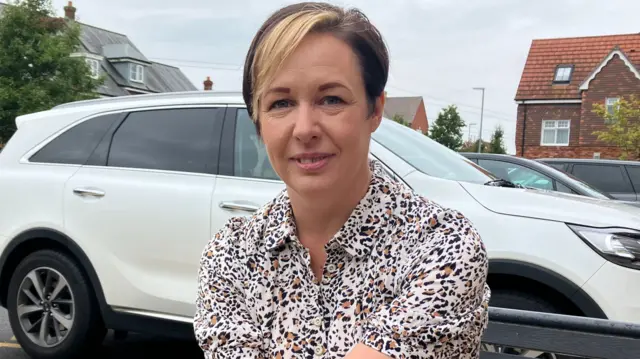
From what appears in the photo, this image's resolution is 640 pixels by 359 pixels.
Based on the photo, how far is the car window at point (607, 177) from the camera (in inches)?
399

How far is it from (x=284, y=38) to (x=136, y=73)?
41.5m

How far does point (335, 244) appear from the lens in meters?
1.31

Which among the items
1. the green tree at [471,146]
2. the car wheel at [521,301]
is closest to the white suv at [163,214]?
the car wheel at [521,301]

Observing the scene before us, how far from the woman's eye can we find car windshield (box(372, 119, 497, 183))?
6.97 feet

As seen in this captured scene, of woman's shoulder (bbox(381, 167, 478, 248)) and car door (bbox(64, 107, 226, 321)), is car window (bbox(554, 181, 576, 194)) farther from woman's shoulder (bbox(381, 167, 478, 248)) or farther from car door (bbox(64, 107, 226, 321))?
woman's shoulder (bbox(381, 167, 478, 248))

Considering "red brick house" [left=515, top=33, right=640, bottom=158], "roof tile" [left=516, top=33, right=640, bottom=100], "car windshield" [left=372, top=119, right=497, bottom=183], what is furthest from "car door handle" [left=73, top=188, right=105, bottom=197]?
"roof tile" [left=516, top=33, right=640, bottom=100]

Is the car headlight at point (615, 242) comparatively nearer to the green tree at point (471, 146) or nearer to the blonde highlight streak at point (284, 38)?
the blonde highlight streak at point (284, 38)

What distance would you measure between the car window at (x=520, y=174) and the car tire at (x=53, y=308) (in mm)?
4432

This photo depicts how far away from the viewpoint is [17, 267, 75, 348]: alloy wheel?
3.94 metres

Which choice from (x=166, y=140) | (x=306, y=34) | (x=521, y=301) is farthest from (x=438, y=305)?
(x=166, y=140)

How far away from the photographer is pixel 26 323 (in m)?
4.07

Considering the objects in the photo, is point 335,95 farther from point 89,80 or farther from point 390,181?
point 89,80

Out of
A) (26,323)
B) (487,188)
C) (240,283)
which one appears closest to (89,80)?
(26,323)

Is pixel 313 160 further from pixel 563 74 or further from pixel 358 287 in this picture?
pixel 563 74
